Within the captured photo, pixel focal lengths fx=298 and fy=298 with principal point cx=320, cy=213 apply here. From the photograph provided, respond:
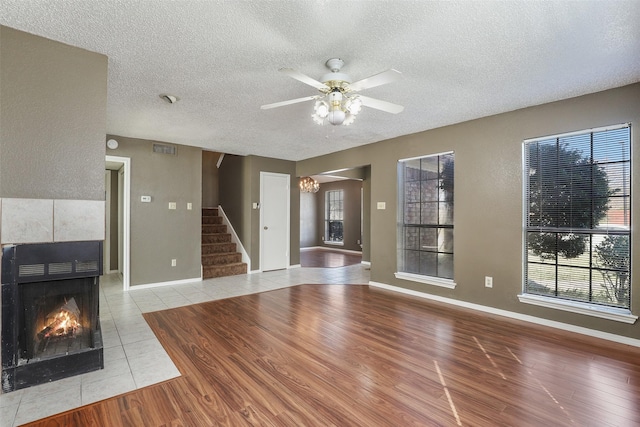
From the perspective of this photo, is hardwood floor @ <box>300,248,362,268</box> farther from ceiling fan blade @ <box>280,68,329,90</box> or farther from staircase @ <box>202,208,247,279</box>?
ceiling fan blade @ <box>280,68,329,90</box>

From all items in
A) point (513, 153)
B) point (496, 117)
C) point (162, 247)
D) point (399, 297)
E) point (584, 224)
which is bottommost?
point (399, 297)

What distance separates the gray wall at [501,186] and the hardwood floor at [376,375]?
0.36 metres

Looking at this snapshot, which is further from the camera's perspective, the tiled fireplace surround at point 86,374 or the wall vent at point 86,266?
the wall vent at point 86,266

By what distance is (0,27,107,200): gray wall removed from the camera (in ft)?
6.66

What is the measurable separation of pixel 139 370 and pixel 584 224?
443 cm

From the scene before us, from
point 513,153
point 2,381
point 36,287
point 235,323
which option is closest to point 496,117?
point 513,153

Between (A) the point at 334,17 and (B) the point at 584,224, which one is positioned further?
(B) the point at 584,224

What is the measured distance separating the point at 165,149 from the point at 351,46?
412 cm

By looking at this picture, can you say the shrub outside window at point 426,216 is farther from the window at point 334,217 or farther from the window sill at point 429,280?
the window at point 334,217

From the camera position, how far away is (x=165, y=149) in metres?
5.12

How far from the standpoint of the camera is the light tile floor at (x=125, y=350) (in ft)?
6.38

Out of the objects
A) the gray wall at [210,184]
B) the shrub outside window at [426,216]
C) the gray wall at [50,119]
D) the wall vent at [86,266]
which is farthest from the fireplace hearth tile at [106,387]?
the gray wall at [210,184]

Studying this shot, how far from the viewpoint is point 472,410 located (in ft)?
6.19

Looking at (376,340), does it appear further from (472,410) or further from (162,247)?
(162,247)
